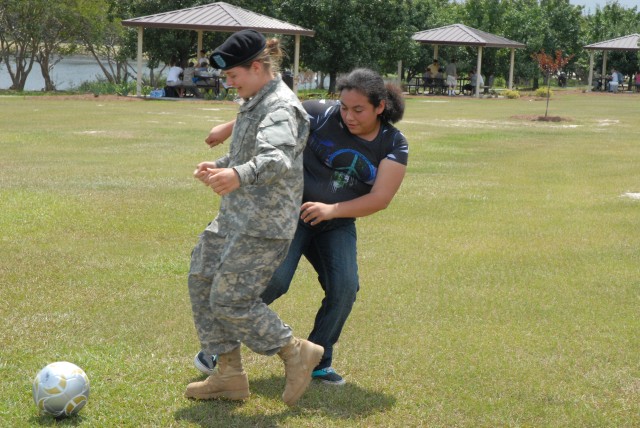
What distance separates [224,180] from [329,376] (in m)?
1.58

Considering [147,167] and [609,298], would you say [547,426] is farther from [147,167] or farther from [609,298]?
[147,167]

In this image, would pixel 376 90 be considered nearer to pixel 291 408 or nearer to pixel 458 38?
pixel 291 408

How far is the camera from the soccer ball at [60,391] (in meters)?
4.35

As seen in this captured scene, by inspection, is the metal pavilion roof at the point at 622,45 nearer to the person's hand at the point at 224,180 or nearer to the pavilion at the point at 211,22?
the pavilion at the point at 211,22

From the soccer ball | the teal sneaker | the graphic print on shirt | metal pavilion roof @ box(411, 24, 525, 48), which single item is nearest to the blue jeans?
the teal sneaker

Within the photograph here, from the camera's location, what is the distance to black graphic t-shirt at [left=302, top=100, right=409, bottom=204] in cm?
492

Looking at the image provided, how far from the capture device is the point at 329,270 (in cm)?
495

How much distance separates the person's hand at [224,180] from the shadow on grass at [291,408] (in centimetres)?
120

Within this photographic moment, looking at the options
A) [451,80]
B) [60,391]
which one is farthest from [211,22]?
[60,391]

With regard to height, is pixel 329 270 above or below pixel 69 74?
below

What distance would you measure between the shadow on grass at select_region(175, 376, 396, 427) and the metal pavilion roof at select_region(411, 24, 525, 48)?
41052mm

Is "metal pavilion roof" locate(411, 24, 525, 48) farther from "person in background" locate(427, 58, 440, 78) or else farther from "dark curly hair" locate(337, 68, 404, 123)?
"dark curly hair" locate(337, 68, 404, 123)

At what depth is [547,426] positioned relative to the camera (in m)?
4.62

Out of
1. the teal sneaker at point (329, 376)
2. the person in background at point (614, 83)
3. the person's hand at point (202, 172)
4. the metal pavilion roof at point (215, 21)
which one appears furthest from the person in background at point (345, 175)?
the person in background at point (614, 83)
